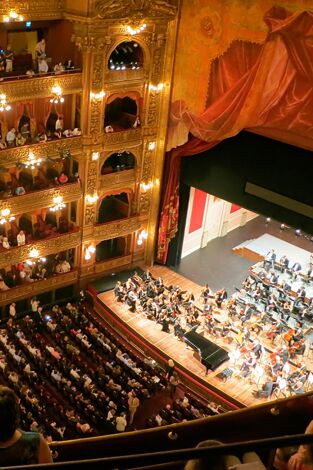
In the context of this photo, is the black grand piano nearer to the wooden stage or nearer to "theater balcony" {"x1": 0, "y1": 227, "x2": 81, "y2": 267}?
the wooden stage

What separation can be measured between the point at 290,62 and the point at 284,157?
317cm

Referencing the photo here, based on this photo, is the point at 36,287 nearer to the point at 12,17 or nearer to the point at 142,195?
the point at 142,195

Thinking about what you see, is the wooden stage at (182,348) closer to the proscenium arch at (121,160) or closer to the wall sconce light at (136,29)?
the proscenium arch at (121,160)

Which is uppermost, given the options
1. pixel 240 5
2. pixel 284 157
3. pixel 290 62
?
pixel 240 5

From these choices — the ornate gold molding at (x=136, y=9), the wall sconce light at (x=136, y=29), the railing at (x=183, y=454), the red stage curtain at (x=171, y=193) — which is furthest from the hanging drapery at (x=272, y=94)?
the railing at (x=183, y=454)

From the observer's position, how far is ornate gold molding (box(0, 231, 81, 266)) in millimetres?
20438

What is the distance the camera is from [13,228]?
21188 millimetres

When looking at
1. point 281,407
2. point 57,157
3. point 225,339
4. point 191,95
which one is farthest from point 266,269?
point 281,407

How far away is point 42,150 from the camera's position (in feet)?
66.0

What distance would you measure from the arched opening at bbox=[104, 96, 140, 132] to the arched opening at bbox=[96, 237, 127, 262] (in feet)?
15.7

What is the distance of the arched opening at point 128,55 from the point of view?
2172cm

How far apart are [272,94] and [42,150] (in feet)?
26.4

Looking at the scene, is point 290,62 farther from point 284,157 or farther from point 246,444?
point 246,444

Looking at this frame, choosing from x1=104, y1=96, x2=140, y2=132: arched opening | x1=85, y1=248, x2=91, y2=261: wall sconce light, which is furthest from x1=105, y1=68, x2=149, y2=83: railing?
x1=85, y1=248, x2=91, y2=261: wall sconce light
